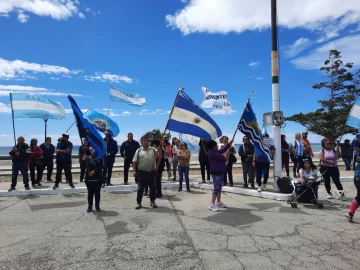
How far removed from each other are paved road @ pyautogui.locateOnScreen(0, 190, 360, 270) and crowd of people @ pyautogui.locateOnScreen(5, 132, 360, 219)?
2.34 feet

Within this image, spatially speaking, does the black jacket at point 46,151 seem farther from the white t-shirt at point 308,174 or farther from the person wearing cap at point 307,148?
the person wearing cap at point 307,148

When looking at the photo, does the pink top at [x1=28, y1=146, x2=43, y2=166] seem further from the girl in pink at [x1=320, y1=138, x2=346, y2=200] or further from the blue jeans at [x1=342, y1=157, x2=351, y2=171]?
the blue jeans at [x1=342, y1=157, x2=351, y2=171]

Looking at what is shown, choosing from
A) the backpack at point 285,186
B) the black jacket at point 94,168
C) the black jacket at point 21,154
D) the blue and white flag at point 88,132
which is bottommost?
the backpack at point 285,186

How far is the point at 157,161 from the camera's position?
27.8ft

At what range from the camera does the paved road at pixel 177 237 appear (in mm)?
4160

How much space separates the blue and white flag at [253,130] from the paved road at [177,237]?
5.43ft

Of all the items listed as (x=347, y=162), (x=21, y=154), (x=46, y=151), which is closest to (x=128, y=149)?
(x=46, y=151)

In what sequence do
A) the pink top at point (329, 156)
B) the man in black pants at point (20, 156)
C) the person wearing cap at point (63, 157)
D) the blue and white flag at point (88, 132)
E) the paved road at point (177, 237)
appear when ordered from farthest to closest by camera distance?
the person wearing cap at point (63, 157), the man in black pants at point (20, 156), the pink top at point (329, 156), the blue and white flag at point (88, 132), the paved road at point (177, 237)

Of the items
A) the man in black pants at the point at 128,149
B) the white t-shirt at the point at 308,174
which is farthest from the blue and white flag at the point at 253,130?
the man in black pants at the point at 128,149

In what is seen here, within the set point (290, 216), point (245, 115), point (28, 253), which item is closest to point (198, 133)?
point (245, 115)

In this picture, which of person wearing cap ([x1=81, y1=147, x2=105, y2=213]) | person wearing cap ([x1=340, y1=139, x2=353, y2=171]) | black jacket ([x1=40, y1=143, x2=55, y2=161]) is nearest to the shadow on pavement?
→ person wearing cap ([x1=81, y1=147, x2=105, y2=213])

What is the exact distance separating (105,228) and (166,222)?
1.19 m

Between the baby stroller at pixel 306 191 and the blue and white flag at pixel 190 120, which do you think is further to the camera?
the blue and white flag at pixel 190 120

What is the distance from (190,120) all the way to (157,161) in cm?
147
